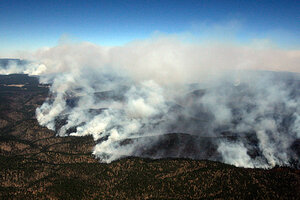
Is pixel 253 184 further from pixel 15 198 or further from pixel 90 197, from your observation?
pixel 15 198

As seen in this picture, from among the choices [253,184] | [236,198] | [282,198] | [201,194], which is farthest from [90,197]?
[282,198]

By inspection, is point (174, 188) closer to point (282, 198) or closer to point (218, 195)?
point (218, 195)

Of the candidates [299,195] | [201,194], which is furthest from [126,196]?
[299,195]

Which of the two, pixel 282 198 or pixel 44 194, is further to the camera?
pixel 44 194

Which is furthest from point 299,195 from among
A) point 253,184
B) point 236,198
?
point 236,198

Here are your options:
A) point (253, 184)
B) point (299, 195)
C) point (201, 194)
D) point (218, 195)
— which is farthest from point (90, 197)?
point (299, 195)

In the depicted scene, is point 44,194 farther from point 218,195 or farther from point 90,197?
point 218,195

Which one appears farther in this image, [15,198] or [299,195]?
[15,198]

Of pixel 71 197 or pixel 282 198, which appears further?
pixel 71 197
